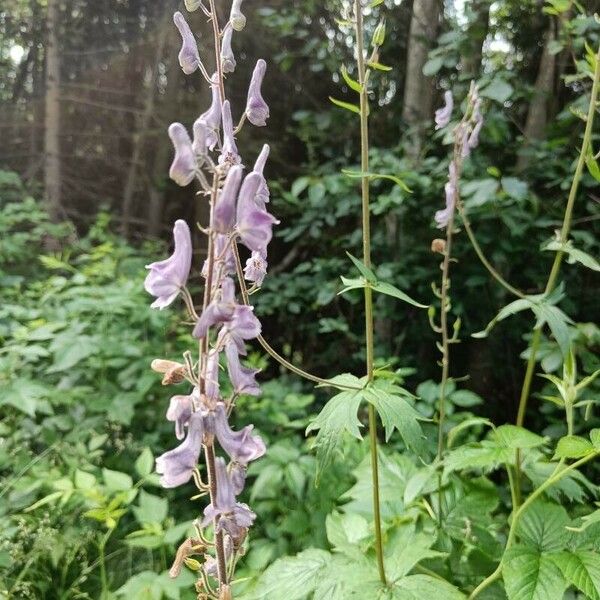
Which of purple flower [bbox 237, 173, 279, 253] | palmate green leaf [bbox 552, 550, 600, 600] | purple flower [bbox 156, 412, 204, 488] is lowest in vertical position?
palmate green leaf [bbox 552, 550, 600, 600]

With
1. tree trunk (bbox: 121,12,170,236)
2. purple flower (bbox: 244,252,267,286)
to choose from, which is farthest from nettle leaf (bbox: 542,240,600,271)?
tree trunk (bbox: 121,12,170,236)

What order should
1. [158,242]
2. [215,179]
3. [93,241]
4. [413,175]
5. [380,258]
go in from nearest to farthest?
[215,179] → [413,175] → [380,258] → [158,242] → [93,241]

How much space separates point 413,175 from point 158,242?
2507 millimetres

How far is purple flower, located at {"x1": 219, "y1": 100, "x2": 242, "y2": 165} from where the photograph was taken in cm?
94

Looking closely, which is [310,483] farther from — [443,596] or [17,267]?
[17,267]

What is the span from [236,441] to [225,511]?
0.36 ft

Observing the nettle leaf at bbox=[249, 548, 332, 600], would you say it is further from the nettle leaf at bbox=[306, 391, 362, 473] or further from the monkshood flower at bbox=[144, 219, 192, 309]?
the monkshood flower at bbox=[144, 219, 192, 309]

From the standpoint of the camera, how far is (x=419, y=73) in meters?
3.68

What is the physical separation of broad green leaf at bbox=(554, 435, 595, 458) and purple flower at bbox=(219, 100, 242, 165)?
0.80 meters

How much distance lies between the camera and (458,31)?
300 centimetres

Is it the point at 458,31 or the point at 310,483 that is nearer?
the point at 310,483

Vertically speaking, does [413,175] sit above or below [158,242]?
above

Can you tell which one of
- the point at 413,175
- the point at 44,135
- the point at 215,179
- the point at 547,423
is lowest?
the point at 547,423

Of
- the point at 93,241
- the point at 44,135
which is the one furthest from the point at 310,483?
the point at 44,135
